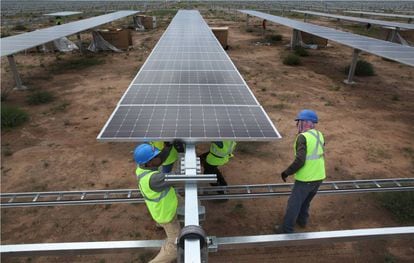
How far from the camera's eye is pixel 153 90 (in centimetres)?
745

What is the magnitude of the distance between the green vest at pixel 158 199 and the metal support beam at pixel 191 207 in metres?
0.57

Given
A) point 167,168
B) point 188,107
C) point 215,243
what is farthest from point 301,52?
point 215,243

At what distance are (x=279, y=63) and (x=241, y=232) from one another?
52.4 feet

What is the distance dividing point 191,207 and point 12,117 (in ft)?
35.2

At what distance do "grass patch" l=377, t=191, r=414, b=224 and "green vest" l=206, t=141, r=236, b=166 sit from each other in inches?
165

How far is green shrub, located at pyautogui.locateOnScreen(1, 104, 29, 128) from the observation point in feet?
36.1

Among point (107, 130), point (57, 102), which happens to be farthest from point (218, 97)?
point (57, 102)

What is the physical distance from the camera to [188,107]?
647cm

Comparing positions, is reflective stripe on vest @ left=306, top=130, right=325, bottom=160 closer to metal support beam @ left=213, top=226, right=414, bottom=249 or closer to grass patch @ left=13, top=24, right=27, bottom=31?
metal support beam @ left=213, top=226, right=414, bottom=249

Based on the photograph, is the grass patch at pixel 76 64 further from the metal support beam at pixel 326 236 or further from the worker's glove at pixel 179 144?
the metal support beam at pixel 326 236

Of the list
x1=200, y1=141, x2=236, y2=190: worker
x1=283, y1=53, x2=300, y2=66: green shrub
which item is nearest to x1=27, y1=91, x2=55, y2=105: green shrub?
x1=200, y1=141, x2=236, y2=190: worker

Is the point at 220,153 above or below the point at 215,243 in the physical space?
below

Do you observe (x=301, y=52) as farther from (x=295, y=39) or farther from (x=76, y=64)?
(x=76, y=64)

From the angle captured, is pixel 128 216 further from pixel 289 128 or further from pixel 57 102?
pixel 57 102
